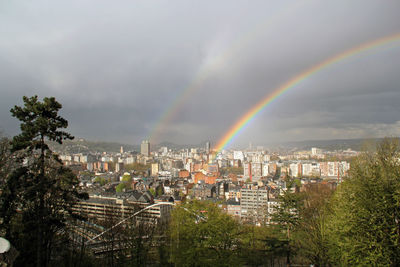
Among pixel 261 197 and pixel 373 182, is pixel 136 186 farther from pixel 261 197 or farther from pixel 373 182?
A: pixel 373 182

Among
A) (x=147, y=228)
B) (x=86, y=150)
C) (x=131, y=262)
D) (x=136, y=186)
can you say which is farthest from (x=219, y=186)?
(x=86, y=150)

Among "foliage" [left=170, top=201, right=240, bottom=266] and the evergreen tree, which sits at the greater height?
the evergreen tree

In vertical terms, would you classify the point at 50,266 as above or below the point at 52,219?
below

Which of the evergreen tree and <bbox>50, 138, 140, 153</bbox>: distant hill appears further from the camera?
<bbox>50, 138, 140, 153</bbox>: distant hill

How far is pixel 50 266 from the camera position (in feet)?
26.8

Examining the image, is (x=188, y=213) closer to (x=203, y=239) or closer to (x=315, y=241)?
(x=203, y=239)

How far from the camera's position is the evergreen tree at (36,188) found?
6.80 metres

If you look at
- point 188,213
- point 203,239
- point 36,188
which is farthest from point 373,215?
point 36,188

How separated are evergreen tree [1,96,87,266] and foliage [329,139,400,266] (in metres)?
6.77

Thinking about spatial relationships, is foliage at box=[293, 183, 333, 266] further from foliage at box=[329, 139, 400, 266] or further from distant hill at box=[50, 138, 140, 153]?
distant hill at box=[50, 138, 140, 153]

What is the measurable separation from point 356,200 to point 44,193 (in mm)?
7676

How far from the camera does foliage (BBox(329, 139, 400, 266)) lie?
238 inches

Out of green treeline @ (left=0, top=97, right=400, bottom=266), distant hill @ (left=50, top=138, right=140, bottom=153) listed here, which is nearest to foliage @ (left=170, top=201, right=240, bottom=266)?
green treeline @ (left=0, top=97, right=400, bottom=266)

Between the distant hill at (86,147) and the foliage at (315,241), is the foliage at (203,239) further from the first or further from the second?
the distant hill at (86,147)
